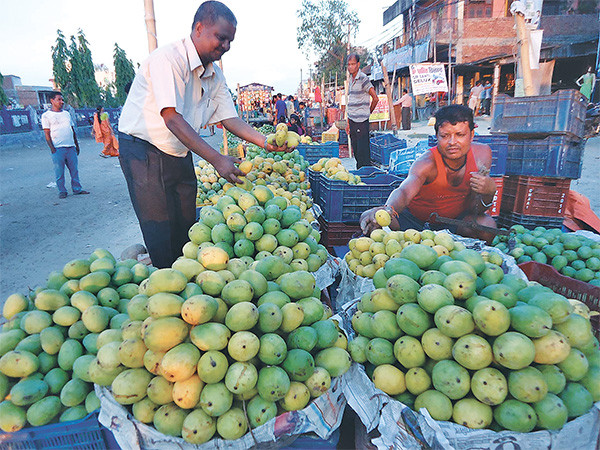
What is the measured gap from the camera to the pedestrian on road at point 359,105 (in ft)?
23.5

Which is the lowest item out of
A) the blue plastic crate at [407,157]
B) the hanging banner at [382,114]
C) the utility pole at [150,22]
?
the blue plastic crate at [407,157]

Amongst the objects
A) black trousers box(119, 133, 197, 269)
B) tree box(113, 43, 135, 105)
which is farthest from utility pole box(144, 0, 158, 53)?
tree box(113, 43, 135, 105)

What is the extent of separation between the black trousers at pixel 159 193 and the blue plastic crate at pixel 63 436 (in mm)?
1643

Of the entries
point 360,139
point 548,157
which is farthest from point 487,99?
point 548,157

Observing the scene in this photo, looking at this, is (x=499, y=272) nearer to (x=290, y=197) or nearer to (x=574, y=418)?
(x=574, y=418)

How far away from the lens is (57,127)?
7.68 m

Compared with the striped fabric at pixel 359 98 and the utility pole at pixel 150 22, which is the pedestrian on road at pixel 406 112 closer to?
the striped fabric at pixel 359 98

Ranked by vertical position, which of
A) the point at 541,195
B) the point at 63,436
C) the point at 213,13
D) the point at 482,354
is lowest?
the point at 63,436

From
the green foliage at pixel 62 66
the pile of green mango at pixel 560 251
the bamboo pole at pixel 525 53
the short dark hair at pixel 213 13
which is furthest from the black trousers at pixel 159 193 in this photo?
the green foliage at pixel 62 66

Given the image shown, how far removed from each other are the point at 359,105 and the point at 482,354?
264 inches

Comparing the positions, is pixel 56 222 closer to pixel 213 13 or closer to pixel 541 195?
pixel 213 13

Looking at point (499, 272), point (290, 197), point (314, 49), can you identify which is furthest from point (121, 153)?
point (314, 49)

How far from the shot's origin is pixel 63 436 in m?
1.49

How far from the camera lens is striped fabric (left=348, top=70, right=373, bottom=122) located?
7180 millimetres
